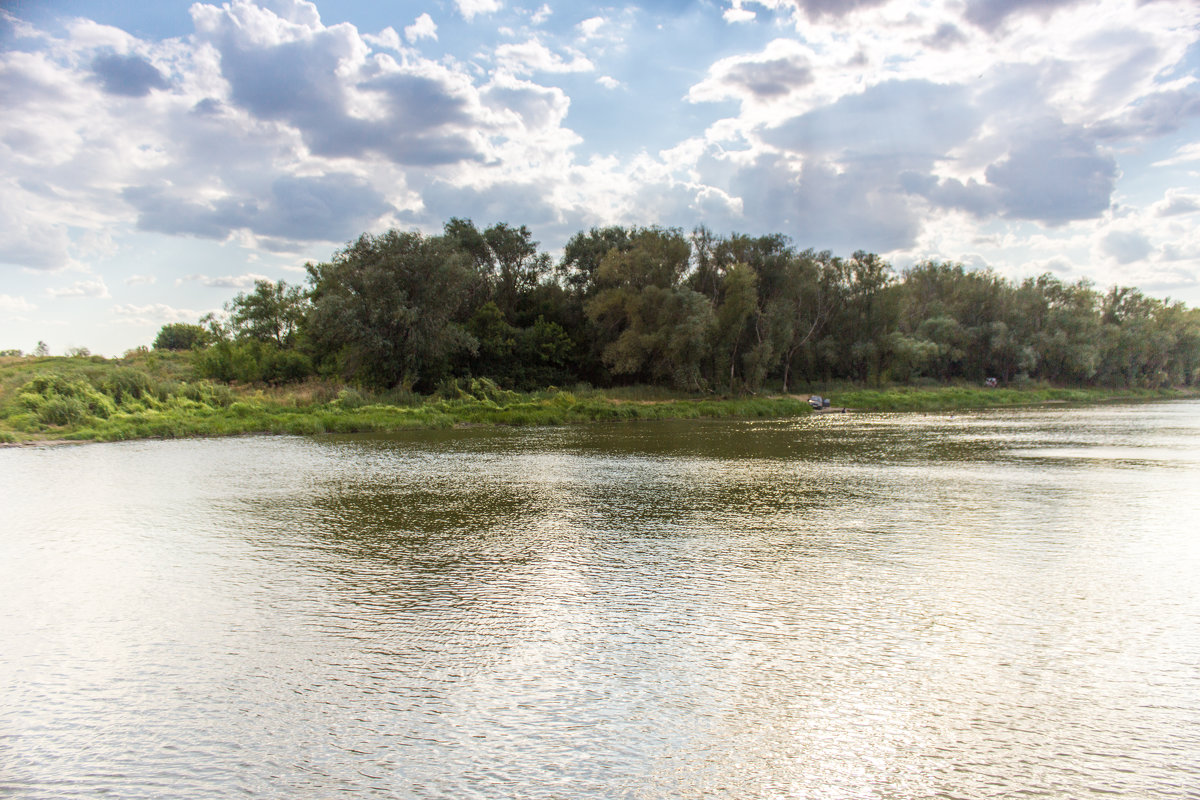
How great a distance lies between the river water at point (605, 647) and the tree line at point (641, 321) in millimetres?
30953

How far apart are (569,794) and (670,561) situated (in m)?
4.46

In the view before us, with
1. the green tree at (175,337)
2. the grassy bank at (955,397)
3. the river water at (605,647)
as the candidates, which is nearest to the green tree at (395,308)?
the river water at (605,647)

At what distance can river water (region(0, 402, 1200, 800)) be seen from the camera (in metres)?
3.80

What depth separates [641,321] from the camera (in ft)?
167

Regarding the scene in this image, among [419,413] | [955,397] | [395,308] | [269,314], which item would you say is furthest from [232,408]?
[955,397]

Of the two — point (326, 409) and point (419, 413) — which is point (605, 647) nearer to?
point (419, 413)

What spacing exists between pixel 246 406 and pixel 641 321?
28.7 m

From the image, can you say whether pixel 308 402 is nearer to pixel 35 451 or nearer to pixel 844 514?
pixel 35 451

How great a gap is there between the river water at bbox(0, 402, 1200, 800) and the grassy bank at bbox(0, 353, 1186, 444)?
15.0 metres

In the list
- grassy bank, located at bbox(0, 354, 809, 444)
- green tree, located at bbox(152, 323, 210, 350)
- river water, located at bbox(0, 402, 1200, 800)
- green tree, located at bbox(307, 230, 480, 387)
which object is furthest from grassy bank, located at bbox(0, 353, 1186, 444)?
green tree, located at bbox(152, 323, 210, 350)

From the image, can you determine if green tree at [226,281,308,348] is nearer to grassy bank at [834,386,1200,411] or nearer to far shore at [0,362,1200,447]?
far shore at [0,362,1200,447]

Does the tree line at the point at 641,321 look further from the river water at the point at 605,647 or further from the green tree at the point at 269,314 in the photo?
the river water at the point at 605,647

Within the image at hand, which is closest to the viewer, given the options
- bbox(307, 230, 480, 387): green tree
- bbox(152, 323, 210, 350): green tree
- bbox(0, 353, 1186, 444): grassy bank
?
bbox(0, 353, 1186, 444): grassy bank

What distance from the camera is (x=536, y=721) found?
168 inches
